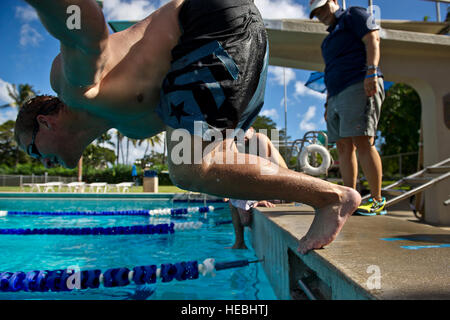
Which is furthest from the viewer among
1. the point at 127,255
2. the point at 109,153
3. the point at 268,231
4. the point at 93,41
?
the point at 109,153

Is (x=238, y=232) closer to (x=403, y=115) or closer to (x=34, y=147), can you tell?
(x=34, y=147)

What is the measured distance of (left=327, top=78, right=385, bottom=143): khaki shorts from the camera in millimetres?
2609

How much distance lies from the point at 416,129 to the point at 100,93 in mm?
18247

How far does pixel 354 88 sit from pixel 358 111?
235 millimetres

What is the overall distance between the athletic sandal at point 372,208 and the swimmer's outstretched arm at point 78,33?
7.89 ft

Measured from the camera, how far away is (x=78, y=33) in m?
0.98

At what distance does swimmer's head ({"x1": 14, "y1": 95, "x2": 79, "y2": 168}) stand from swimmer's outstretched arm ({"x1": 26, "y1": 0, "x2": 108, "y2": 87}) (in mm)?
379

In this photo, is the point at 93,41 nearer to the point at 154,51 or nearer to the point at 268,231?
the point at 154,51

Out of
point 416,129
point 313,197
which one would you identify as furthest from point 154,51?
point 416,129

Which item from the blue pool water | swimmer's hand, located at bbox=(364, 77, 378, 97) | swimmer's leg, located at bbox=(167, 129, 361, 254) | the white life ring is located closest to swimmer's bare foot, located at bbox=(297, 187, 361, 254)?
swimmer's leg, located at bbox=(167, 129, 361, 254)

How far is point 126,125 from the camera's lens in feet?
4.81

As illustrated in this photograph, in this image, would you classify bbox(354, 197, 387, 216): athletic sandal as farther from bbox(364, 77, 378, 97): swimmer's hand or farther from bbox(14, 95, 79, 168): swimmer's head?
bbox(14, 95, 79, 168): swimmer's head

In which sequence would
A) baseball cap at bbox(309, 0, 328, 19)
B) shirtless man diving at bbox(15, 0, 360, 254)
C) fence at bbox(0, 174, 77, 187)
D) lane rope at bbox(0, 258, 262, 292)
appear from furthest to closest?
1. fence at bbox(0, 174, 77, 187)
2. baseball cap at bbox(309, 0, 328, 19)
3. lane rope at bbox(0, 258, 262, 292)
4. shirtless man diving at bbox(15, 0, 360, 254)

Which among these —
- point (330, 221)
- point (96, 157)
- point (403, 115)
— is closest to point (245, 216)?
point (330, 221)
